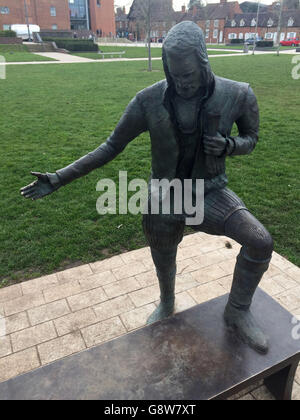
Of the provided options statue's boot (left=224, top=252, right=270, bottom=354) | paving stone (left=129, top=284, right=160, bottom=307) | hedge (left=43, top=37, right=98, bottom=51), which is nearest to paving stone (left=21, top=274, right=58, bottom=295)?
paving stone (left=129, top=284, right=160, bottom=307)

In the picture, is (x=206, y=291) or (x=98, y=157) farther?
(x=206, y=291)

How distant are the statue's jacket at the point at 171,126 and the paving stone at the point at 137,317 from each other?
1711 millimetres

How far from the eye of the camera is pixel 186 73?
2.04m

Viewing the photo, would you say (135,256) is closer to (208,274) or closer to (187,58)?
(208,274)

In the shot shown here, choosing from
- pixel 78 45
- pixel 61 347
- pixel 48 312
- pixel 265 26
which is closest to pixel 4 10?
pixel 78 45

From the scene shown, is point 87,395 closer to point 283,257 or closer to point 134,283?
point 134,283

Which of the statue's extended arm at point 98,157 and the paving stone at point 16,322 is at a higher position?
the statue's extended arm at point 98,157

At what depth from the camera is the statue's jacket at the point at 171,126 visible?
7.36 feet

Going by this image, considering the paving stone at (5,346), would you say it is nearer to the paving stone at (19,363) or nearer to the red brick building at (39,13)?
the paving stone at (19,363)

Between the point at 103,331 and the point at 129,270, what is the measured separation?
3.25 ft

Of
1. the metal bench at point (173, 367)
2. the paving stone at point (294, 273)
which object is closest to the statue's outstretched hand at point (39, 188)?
the metal bench at point (173, 367)

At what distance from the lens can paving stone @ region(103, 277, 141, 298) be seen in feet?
13.0

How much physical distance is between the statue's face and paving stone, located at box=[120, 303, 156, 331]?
2352 mm

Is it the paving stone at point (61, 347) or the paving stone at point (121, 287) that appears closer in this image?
the paving stone at point (61, 347)
